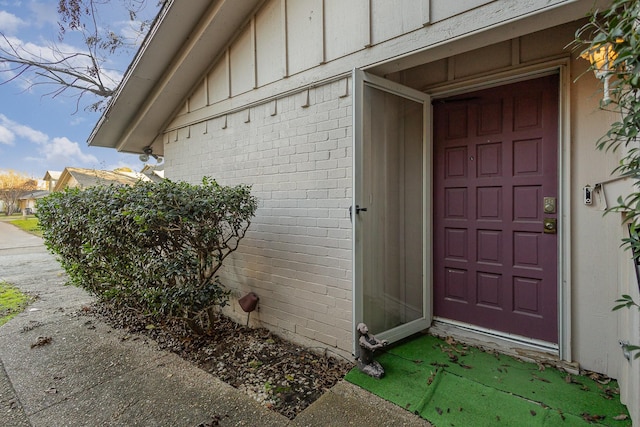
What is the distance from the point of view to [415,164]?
330cm

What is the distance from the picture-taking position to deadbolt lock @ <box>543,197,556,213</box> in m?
2.73

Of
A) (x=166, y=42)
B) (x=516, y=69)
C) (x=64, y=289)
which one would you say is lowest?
(x=64, y=289)

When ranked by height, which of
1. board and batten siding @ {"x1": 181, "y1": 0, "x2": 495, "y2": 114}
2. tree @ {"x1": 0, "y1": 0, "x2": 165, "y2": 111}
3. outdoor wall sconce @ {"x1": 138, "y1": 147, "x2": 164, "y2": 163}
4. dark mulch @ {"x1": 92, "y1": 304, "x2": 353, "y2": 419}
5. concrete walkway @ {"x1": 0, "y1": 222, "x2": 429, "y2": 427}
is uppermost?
tree @ {"x1": 0, "y1": 0, "x2": 165, "y2": 111}

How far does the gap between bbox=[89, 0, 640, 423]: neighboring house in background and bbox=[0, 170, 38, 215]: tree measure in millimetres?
47858

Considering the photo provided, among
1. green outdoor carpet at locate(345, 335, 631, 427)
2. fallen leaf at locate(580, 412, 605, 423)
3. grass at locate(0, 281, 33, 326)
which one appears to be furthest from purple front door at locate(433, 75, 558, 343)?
grass at locate(0, 281, 33, 326)

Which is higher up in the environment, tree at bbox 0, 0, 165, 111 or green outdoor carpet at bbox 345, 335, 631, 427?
tree at bbox 0, 0, 165, 111

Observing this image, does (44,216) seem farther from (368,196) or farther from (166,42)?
(368,196)

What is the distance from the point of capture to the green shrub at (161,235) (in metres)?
2.97

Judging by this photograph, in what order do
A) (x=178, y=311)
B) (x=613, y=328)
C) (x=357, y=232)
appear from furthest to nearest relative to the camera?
(x=178, y=311), (x=357, y=232), (x=613, y=328)

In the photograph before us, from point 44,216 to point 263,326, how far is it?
3393 mm

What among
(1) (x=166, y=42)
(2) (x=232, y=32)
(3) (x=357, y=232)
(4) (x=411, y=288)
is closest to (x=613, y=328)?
(4) (x=411, y=288)

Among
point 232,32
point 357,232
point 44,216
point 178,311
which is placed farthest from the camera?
point 44,216

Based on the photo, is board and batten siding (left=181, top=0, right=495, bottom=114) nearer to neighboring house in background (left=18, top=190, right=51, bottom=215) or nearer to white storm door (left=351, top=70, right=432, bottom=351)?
white storm door (left=351, top=70, right=432, bottom=351)

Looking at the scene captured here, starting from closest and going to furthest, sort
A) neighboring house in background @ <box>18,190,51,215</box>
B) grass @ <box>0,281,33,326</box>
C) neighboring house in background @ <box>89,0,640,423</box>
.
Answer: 1. neighboring house in background @ <box>89,0,640,423</box>
2. grass @ <box>0,281,33,326</box>
3. neighboring house in background @ <box>18,190,51,215</box>
